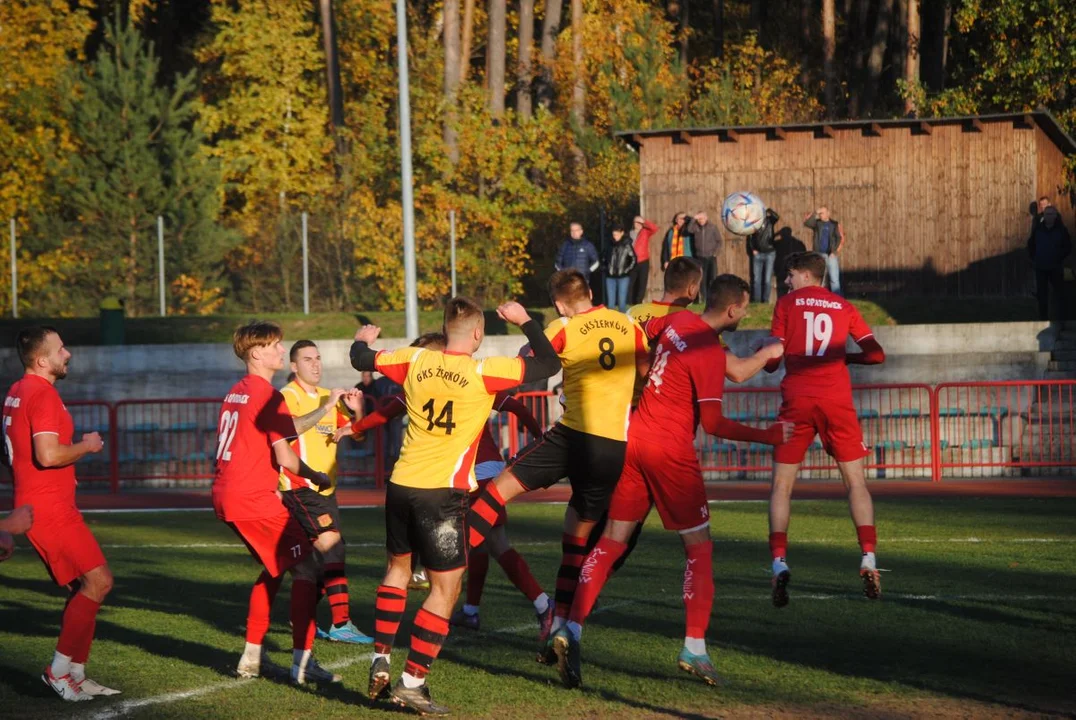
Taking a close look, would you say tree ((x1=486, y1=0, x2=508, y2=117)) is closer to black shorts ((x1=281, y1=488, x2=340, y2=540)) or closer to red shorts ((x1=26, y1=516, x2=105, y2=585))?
black shorts ((x1=281, y1=488, x2=340, y2=540))

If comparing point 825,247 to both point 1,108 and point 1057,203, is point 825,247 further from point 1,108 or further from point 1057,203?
point 1,108

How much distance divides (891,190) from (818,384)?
21.4 meters

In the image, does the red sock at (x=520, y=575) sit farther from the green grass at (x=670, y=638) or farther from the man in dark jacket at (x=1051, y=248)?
the man in dark jacket at (x=1051, y=248)

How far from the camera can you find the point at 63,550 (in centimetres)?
762

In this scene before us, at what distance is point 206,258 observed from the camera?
117 ft

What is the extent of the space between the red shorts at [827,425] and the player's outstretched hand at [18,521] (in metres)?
5.33

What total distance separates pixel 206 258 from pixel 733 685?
97.8 ft

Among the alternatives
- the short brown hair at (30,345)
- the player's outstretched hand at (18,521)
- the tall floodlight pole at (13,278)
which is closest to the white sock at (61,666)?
the short brown hair at (30,345)

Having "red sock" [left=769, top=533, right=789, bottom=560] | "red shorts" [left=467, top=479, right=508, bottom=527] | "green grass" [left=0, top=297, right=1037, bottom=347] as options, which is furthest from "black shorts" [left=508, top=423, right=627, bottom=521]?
"green grass" [left=0, top=297, right=1037, bottom=347]

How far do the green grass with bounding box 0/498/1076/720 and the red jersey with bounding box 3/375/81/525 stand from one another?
996 millimetres

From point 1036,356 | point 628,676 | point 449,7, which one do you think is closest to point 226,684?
point 628,676

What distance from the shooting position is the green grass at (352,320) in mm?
26562

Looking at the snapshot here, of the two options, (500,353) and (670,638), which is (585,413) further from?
(500,353)

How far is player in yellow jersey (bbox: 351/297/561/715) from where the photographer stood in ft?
23.3
